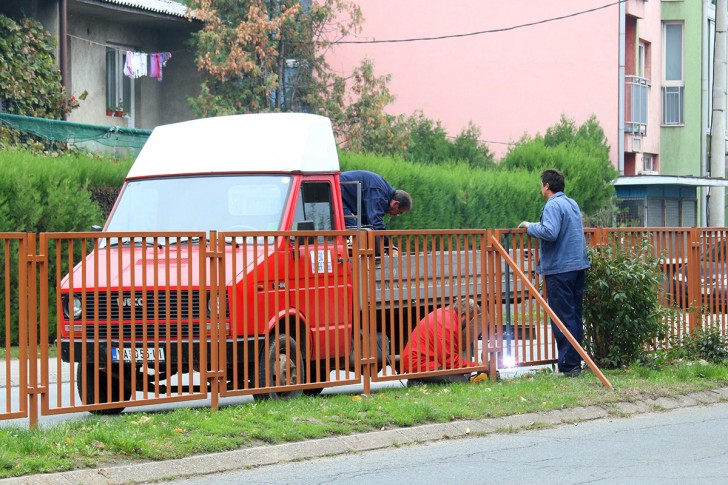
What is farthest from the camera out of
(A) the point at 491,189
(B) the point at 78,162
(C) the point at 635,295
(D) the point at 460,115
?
(D) the point at 460,115

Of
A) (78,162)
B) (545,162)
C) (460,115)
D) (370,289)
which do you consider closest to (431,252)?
(370,289)

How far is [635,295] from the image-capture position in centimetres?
1293

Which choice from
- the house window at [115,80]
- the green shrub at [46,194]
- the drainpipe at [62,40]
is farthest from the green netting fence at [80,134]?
the house window at [115,80]

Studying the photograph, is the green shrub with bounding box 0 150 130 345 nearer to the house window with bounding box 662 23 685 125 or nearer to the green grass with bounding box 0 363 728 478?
the green grass with bounding box 0 363 728 478

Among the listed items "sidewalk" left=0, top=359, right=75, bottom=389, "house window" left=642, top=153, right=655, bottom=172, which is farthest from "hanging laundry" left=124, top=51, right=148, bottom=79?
"sidewalk" left=0, top=359, right=75, bottom=389

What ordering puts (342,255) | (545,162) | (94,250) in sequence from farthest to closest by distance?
(545,162), (342,255), (94,250)

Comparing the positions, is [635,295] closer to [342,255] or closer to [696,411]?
[696,411]

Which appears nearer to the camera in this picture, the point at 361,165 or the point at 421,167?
the point at 361,165

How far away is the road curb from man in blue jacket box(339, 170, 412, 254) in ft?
12.2

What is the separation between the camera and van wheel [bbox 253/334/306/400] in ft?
34.7

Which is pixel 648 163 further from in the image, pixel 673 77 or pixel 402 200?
pixel 402 200

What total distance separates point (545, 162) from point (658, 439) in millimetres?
22320

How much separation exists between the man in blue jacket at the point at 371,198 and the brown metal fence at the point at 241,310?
178cm

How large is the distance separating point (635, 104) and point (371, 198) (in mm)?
26302
